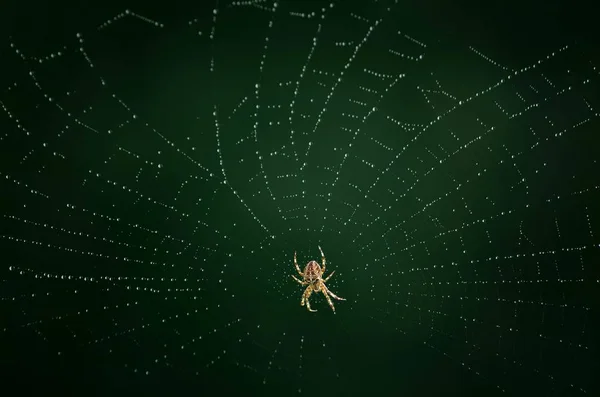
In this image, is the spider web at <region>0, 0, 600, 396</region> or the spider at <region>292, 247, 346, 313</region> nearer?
the spider at <region>292, 247, 346, 313</region>

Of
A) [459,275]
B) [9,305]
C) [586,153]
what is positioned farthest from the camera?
[459,275]

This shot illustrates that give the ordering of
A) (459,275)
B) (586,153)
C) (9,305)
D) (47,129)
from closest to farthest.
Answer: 1. (47,129)
2. (9,305)
3. (586,153)
4. (459,275)

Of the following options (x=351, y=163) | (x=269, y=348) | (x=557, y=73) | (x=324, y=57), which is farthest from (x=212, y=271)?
(x=557, y=73)

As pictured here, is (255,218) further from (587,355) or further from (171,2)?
(587,355)

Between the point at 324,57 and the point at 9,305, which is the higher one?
the point at 324,57

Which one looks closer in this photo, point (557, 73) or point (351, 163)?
point (557, 73)

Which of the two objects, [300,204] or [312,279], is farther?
[300,204]

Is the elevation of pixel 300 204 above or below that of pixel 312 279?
above

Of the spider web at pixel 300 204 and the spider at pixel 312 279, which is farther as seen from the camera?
the spider web at pixel 300 204
